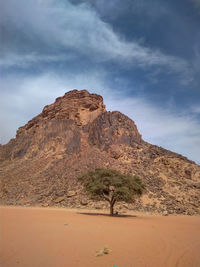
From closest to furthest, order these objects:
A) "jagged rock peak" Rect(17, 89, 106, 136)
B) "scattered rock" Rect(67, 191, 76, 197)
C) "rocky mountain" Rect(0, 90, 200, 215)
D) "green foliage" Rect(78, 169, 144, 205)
→ "green foliage" Rect(78, 169, 144, 205), "rocky mountain" Rect(0, 90, 200, 215), "scattered rock" Rect(67, 191, 76, 197), "jagged rock peak" Rect(17, 89, 106, 136)

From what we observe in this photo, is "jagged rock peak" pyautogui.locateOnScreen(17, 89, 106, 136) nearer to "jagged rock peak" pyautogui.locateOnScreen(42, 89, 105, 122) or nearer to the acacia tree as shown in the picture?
"jagged rock peak" pyautogui.locateOnScreen(42, 89, 105, 122)

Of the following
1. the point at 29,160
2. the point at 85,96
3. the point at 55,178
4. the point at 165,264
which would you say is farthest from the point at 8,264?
the point at 85,96

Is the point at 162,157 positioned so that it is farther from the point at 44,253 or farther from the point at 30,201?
the point at 44,253

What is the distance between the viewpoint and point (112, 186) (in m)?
26.3

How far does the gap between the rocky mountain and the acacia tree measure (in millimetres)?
10127

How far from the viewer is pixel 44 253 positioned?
775cm

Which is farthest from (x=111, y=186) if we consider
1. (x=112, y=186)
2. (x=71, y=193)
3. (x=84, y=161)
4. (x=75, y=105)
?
(x=75, y=105)

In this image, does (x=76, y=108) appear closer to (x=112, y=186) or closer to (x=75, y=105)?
(x=75, y=105)

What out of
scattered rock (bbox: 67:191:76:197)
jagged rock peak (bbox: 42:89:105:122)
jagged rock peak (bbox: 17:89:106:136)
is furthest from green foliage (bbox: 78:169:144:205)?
jagged rock peak (bbox: 42:89:105:122)

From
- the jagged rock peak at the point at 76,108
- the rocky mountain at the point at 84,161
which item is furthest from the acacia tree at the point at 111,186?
the jagged rock peak at the point at 76,108

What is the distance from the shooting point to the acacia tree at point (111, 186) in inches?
992

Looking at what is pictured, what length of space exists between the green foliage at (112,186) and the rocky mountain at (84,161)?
10.1m

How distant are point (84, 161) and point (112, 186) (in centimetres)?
2536

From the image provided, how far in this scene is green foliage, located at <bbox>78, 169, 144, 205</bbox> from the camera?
82.6ft
